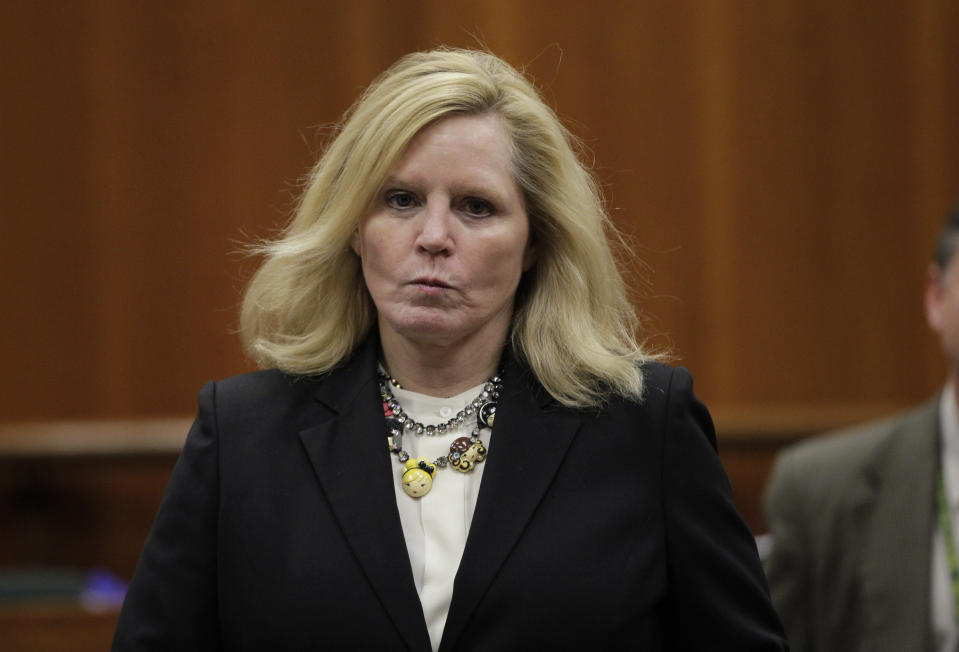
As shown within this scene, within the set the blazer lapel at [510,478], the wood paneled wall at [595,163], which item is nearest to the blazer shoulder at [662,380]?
the blazer lapel at [510,478]

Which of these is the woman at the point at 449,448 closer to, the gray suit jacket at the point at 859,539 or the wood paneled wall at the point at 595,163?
the gray suit jacket at the point at 859,539

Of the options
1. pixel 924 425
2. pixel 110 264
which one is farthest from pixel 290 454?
pixel 110 264

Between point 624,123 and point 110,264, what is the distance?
1868 millimetres

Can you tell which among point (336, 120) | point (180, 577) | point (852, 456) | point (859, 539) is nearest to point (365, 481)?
point (180, 577)

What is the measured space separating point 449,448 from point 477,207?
366 mm

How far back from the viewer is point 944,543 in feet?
8.75

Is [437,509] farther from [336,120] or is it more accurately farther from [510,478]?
[336,120]

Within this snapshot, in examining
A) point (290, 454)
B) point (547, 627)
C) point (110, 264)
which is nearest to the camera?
point (547, 627)

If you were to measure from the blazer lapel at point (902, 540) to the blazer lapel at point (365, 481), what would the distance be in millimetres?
1178

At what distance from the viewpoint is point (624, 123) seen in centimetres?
470

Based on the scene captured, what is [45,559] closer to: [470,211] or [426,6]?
[426,6]

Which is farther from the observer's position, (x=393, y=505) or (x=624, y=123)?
(x=624, y=123)

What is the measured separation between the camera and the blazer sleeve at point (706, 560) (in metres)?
1.92

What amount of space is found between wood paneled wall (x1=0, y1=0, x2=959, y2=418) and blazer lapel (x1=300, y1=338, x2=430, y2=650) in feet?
8.26
